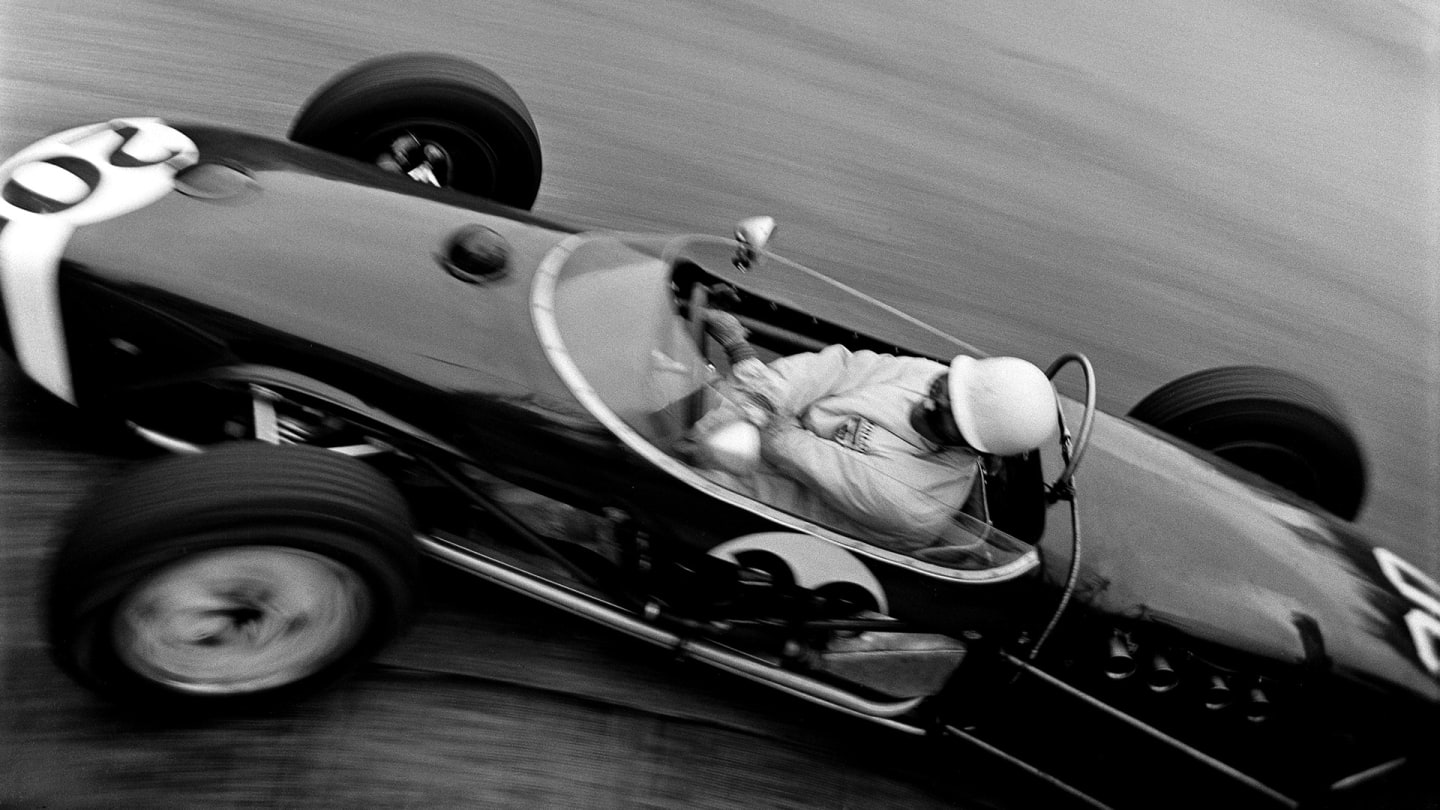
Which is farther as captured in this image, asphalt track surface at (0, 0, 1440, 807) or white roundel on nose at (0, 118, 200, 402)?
asphalt track surface at (0, 0, 1440, 807)

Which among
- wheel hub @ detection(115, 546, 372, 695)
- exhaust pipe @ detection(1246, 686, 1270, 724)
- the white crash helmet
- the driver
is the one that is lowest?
wheel hub @ detection(115, 546, 372, 695)

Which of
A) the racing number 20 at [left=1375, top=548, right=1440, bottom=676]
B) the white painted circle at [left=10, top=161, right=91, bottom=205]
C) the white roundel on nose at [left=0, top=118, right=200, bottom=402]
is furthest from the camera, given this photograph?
the racing number 20 at [left=1375, top=548, right=1440, bottom=676]

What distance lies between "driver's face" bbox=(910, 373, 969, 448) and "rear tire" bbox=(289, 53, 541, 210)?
1.54 m

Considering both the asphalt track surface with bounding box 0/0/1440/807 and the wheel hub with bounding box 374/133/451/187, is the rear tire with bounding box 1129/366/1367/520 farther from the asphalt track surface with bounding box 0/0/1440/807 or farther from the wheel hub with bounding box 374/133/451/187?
the wheel hub with bounding box 374/133/451/187

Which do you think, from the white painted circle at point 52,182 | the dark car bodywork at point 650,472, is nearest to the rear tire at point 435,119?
the dark car bodywork at point 650,472

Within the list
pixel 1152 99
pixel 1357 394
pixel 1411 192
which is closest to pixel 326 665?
pixel 1357 394

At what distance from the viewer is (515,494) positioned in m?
2.82

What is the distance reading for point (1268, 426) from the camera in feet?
12.8

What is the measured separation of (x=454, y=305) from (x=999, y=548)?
4.81 feet

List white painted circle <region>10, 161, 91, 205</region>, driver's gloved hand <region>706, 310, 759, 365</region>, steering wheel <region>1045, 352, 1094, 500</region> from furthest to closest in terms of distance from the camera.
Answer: driver's gloved hand <region>706, 310, 759, 365</region> < steering wheel <region>1045, 352, 1094, 500</region> < white painted circle <region>10, 161, 91, 205</region>

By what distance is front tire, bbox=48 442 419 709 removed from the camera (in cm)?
232

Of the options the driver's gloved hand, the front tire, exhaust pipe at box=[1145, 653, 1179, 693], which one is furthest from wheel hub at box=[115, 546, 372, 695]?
exhaust pipe at box=[1145, 653, 1179, 693]

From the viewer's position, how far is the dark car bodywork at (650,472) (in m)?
2.67

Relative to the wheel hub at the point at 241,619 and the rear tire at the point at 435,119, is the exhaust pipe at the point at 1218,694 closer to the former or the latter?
the wheel hub at the point at 241,619
